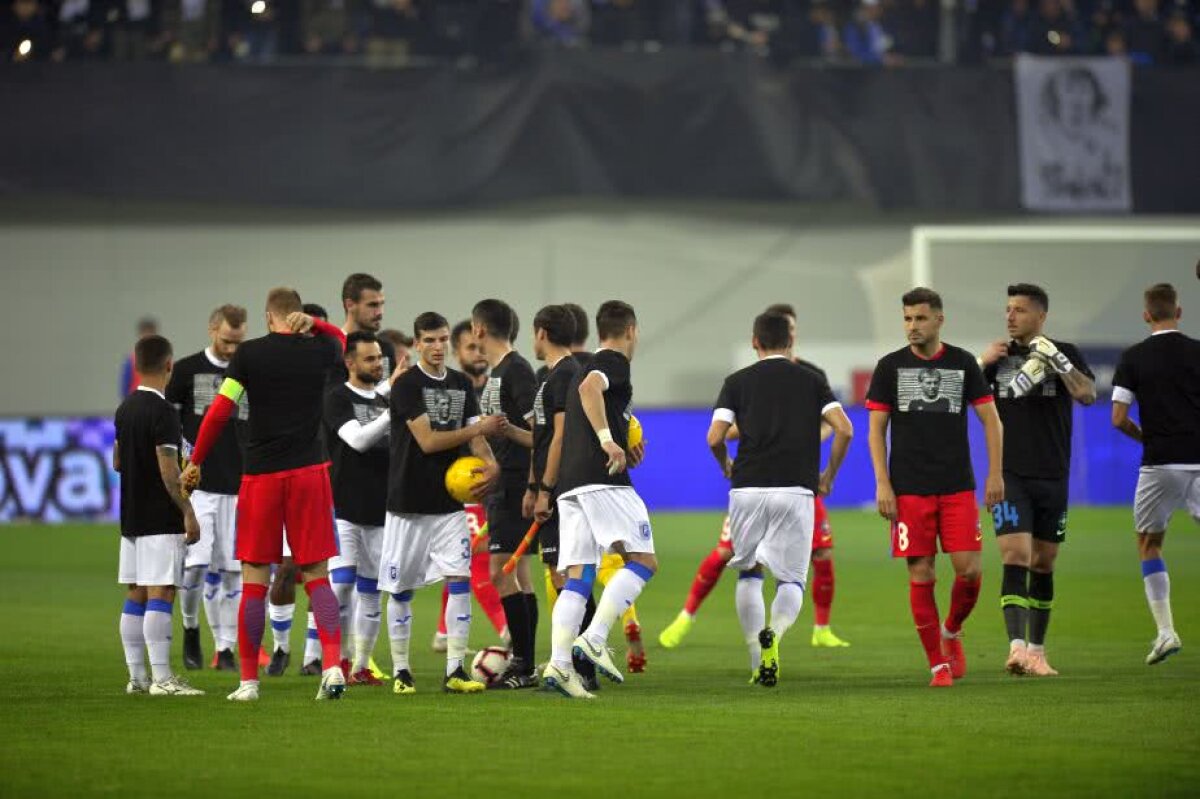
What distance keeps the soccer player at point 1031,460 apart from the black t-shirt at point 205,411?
470cm

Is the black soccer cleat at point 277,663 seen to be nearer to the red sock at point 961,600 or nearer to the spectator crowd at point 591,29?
the red sock at point 961,600

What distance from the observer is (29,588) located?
707 inches

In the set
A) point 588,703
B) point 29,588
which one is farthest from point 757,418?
point 29,588

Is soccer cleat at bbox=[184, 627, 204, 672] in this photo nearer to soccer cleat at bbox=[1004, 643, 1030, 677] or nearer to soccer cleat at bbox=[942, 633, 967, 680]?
soccer cleat at bbox=[942, 633, 967, 680]

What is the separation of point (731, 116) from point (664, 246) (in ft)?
10.8

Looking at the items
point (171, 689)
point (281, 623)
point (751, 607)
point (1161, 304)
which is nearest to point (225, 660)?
point (281, 623)

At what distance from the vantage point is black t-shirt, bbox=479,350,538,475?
1126 cm

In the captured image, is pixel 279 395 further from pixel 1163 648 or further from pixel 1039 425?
pixel 1163 648

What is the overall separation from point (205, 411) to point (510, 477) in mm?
2306

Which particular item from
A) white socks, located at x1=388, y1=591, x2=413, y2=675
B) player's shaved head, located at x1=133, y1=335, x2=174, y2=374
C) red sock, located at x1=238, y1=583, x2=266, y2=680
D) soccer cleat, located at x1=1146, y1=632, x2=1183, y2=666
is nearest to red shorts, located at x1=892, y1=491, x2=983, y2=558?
soccer cleat, located at x1=1146, y1=632, x2=1183, y2=666

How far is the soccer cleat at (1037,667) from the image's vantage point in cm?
1135

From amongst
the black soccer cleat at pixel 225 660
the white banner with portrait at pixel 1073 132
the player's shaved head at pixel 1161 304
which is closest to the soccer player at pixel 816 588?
the player's shaved head at pixel 1161 304

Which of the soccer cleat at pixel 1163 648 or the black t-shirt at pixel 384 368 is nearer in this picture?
the soccer cleat at pixel 1163 648

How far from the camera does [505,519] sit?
11492 millimetres
